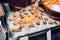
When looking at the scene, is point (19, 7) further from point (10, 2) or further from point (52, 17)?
point (52, 17)

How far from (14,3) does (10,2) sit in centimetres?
3

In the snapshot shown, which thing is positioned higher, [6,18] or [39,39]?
[6,18]

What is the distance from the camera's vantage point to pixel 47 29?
1167 millimetres

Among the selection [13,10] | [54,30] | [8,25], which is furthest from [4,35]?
[54,30]

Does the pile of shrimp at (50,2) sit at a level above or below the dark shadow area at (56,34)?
above

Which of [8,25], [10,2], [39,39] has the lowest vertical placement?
[39,39]

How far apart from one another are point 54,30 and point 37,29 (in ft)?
0.41

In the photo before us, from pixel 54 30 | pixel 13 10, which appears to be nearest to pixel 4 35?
pixel 13 10

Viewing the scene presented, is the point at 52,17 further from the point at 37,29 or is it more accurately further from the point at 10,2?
the point at 10,2

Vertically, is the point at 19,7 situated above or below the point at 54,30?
above

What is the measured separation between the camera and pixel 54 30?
1219mm

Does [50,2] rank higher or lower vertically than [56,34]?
higher

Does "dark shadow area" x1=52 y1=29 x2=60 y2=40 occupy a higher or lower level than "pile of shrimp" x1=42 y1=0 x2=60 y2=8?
lower

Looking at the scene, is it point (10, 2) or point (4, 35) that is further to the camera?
point (10, 2)
